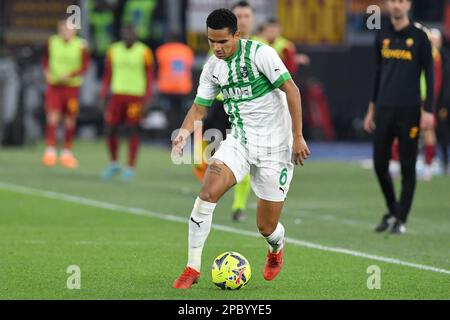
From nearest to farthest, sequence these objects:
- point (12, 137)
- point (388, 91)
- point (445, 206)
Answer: point (388, 91)
point (445, 206)
point (12, 137)

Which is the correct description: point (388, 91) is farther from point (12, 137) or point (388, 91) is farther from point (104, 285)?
point (12, 137)

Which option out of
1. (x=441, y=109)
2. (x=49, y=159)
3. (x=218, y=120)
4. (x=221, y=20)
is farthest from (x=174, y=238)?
(x=49, y=159)

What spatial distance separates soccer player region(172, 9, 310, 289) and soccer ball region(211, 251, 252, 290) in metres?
0.16

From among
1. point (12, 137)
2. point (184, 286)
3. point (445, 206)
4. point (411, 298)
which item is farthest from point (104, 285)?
point (12, 137)

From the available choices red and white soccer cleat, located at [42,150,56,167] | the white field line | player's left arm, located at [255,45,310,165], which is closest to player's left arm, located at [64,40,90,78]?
red and white soccer cleat, located at [42,150,56,167]

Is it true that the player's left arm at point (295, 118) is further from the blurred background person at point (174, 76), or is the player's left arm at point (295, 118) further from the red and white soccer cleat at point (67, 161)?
the blurred background person at point (174, 76)

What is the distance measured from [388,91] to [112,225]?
10.4 ft

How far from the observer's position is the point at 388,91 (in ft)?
43.8

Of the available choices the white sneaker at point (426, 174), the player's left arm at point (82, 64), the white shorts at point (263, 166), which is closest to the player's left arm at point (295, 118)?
the white shorts at point (263, 166)

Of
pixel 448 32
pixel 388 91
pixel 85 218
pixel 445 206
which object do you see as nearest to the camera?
pixel 388 91

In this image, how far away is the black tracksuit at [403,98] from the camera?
1330cm

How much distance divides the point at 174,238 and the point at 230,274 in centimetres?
329

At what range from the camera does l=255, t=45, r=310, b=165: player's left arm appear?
30.8 feet

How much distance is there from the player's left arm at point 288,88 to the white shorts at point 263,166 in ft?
Answer: 0.86
